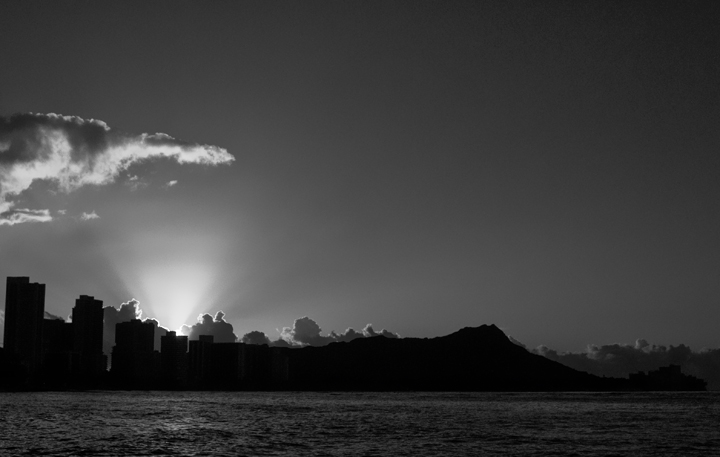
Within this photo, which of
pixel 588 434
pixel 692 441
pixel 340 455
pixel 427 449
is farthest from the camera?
pixel 588 434

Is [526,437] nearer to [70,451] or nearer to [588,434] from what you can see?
[588,434]

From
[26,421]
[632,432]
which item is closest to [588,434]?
[632,432]

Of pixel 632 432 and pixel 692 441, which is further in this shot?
pixel 632 432

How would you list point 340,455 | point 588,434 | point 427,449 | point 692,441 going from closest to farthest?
point 340,455
point 427,449
point 692,441
point 588,434

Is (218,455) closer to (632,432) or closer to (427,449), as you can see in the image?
(427,449)

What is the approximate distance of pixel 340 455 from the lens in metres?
90.8

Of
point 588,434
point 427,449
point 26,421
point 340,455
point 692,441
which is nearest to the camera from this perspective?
point 340,455

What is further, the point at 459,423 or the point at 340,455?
the point at 459,423

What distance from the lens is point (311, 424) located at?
15138cm

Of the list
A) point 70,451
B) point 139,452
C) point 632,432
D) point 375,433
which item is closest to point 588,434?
point 632,432

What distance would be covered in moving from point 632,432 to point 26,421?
110 m

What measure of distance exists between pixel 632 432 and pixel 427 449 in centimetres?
4631

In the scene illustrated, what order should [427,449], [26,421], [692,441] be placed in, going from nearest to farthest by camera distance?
[427,449], [692,441], [26,421]

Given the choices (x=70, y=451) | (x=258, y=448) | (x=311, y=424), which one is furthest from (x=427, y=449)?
(x=311, y=424)
